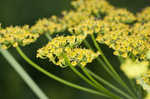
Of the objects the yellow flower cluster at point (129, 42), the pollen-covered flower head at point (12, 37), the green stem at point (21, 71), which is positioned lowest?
the yellow flower cluster at point (129, 42)

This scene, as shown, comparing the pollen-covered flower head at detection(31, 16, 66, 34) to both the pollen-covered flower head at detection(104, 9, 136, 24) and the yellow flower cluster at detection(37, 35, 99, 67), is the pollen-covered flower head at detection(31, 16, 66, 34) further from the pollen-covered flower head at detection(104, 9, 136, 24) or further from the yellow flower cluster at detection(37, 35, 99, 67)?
the yellow flower cluster at detection(37, 35, 99, 67)

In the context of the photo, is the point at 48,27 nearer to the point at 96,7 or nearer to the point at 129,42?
the point at 96,7

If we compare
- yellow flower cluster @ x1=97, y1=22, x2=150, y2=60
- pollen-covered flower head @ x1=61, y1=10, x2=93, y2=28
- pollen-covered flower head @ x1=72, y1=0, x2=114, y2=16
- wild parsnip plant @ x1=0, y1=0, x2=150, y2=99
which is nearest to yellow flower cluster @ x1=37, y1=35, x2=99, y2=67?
wild parsnip plant @ x1=0, y1=0, x2=150, y2=99

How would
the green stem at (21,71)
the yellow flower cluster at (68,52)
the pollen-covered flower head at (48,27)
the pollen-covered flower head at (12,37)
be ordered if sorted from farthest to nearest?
the green stem at (21,71) < the pollen-covered flower head at (48,27) < the pollen-covered flower head at (12,37) < the yellow flower cluster at (68,52)

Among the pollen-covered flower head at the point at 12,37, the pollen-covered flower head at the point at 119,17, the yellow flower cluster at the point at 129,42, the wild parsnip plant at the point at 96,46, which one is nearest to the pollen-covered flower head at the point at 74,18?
the wild parsnip plant at the point at 96,46

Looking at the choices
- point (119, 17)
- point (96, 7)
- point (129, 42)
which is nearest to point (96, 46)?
point (129, 42)

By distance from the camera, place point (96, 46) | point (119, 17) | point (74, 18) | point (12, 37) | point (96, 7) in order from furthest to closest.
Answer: point (96, 7)
point (74, 18)
point (119, 17)
point (96, 46)
point (12, 37)

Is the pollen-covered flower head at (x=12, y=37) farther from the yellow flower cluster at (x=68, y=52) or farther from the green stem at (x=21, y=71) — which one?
the green stem at (x=21, y=71)

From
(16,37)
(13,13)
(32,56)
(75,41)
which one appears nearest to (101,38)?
(75,41)

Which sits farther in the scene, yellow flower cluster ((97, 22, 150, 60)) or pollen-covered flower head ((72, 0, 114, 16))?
pollen-covered flower head ((72, 0, 114, 16))

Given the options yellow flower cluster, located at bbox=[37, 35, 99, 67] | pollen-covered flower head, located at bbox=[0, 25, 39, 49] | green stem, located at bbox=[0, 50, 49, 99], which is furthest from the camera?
green stem, located at bbox=[0, 50, 49, 99]

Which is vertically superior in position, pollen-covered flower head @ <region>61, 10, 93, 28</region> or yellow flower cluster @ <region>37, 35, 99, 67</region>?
pollen-covered flower head @ <region>61, 10, 93, 28</region>
